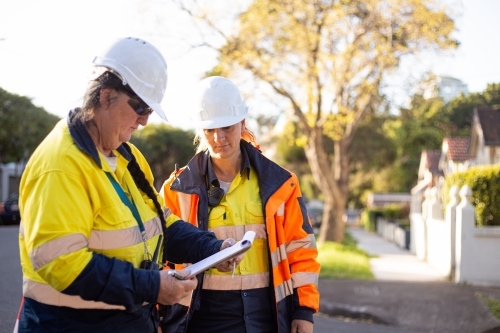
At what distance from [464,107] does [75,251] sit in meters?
28.1

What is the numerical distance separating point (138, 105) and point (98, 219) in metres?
0.43

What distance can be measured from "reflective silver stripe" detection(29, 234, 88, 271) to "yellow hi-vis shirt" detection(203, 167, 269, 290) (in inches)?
54.1

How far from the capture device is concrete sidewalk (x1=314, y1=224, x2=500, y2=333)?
840 cm

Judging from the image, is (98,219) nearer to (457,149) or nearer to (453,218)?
(453,218)

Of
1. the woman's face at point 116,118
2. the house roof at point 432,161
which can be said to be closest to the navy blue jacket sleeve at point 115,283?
the woman's face at point 116,118

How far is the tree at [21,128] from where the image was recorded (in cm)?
2647

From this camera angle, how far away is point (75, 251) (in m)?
2.02

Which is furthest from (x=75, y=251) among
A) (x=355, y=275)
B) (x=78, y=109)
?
(x=355, y=275)

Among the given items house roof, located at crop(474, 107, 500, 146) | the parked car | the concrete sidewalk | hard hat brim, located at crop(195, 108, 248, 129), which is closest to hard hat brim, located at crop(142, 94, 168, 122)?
hard hat brim, located at crop(195, 108, 248, 129)

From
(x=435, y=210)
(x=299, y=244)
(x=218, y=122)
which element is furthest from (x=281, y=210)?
(x=435, y=210)

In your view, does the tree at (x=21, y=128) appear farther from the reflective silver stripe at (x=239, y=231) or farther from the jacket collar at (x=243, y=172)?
the reflective silver stripe at (x=239, y=231)

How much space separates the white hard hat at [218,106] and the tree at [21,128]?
75.5 ft

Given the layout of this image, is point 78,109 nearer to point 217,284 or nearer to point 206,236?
point 206,236

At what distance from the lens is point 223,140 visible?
11.5ft
